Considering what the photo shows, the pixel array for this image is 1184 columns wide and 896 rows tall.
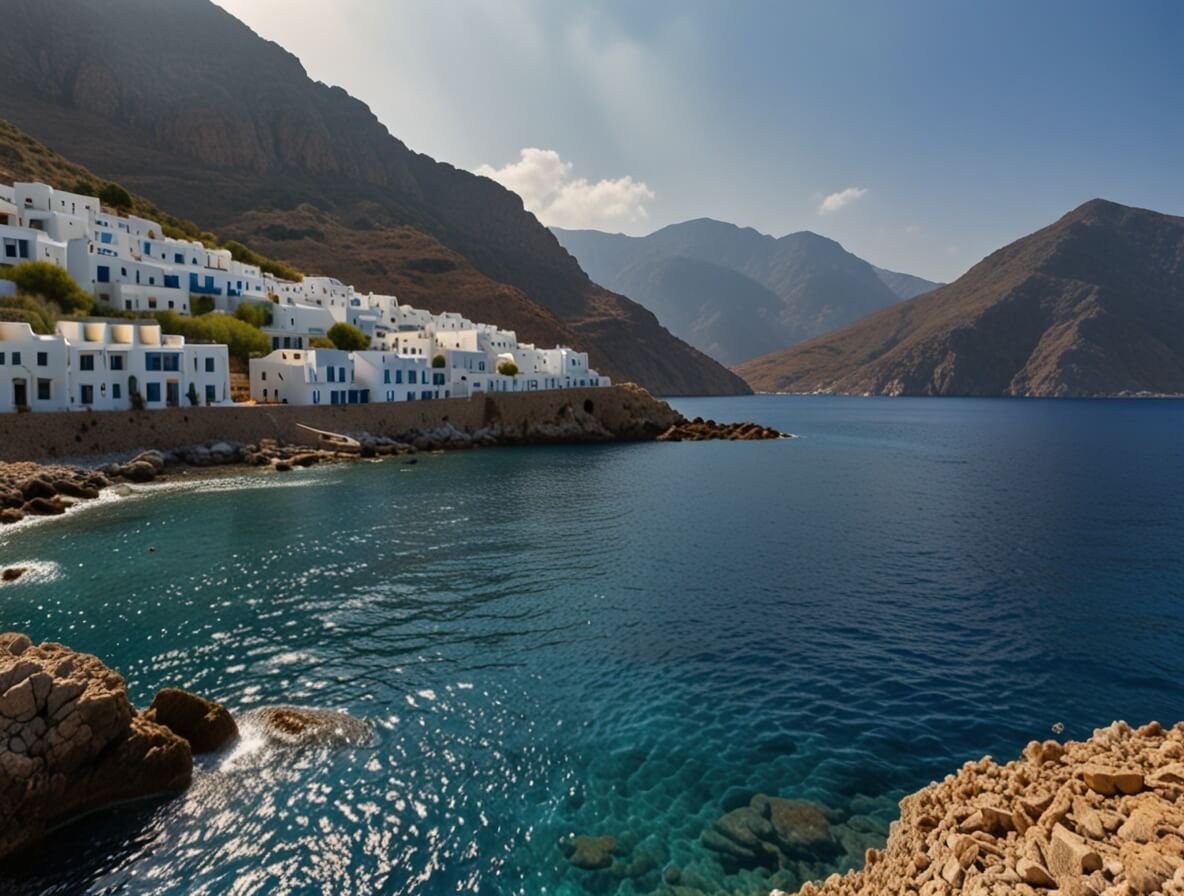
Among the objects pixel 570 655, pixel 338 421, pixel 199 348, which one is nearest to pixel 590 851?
pixel 570 655

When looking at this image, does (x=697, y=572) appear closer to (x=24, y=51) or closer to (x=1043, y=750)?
(x=1043, y=750)

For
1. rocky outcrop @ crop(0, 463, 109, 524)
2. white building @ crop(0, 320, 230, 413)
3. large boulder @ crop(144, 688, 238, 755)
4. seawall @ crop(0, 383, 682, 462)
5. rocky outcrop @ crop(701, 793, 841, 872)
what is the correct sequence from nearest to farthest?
rocky outcrop @ crop(701, 793, 841, 872)
large boulder @ crop(144, 688, 238, 755)
rocky outcrop @ crop(0, 463, 109, 524)
white building @ crop(0, 320, 230, 413)
seawall @ crop(0, 383, 682, 462)

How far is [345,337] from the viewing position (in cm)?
7981

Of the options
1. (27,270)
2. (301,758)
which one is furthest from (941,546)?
(27,270)

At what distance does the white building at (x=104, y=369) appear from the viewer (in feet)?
146

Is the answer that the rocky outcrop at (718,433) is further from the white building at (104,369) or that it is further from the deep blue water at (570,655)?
the white building at (104,369)

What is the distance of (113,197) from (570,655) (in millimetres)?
116310

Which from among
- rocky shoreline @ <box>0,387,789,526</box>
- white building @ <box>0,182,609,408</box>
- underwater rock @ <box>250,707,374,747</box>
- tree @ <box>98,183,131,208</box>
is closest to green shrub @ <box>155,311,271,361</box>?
white building @ <box>0,182,609,408</box>

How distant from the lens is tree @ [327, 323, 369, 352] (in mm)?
79750

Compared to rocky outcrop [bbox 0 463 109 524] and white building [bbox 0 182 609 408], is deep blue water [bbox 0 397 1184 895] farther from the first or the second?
white building [bbox 0 182 609 408]

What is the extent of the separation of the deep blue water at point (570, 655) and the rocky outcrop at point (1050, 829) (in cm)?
195

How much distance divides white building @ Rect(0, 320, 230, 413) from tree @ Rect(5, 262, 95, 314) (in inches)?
166

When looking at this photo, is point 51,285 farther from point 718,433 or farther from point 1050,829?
point 1050,829

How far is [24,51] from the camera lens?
162125 mm
